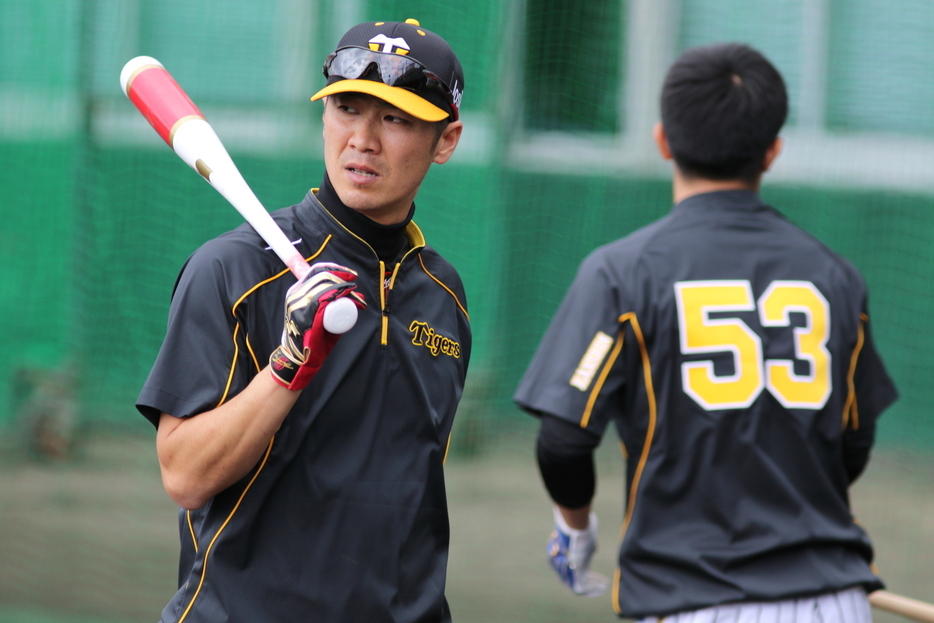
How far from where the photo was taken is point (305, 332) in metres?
1.76

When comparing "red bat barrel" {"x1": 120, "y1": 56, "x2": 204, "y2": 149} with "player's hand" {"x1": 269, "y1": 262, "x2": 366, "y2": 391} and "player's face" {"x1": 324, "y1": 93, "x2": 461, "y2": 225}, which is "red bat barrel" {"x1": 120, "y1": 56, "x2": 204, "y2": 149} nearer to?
"player's face" {"x1": 324, "y1": 93, "x2": 461, "y2": 225}

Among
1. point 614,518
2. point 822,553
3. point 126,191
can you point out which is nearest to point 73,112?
point 126,191

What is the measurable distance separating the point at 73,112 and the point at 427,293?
4141mm

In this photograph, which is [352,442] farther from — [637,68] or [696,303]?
[637,68]

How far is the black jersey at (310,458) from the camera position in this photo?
6.24 ft

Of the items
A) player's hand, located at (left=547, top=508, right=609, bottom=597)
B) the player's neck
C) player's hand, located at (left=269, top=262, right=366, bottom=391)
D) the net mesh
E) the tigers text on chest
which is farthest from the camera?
the net mesh

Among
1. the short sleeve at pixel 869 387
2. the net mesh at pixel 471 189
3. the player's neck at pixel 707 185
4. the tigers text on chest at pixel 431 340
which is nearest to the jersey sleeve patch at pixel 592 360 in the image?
the tigers text on chest at pixel 431 340

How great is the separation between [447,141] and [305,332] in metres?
0.77

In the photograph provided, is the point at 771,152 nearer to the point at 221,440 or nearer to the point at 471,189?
the point at 221,440

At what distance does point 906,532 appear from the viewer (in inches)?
201

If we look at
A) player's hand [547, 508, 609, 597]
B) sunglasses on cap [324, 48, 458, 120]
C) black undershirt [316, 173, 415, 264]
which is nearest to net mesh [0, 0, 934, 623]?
player's hand [547, 508, 609, 597]

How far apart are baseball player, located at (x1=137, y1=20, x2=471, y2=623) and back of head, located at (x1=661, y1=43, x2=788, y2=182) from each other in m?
0.50

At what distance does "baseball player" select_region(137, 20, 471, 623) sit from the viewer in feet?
6.08

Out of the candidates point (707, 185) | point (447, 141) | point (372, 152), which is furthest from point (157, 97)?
point (707, 185)
